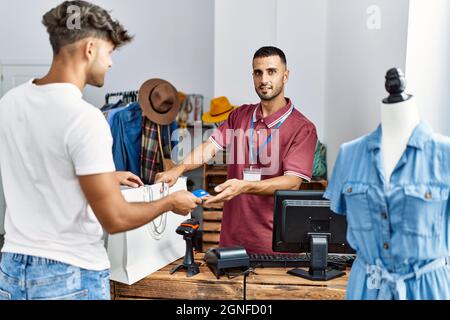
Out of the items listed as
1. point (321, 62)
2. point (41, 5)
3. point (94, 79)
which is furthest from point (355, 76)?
point (41, 5)

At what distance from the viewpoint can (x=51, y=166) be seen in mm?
1182

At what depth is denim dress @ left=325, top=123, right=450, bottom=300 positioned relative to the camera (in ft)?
3.57

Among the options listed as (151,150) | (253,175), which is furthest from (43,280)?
(151,150)

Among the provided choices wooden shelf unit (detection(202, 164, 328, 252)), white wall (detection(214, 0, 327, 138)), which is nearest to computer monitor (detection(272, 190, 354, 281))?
wooden shelf unit (detection(202, 164, 328, 252))

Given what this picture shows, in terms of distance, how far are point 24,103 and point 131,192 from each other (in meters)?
0.65

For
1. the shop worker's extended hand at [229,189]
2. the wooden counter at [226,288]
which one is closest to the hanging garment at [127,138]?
the shop worker's extended hand at [229,189]

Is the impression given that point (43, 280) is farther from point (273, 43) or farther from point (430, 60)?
point (273, 43)

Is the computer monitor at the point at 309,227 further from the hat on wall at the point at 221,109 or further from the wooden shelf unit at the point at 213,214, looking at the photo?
the hat on wall at the point at 221,109

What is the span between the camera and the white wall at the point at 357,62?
2.25 m

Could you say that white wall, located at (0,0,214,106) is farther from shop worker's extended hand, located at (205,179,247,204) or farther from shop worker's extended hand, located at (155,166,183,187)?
shop worker's extended hand, located at (205,179,247,204)

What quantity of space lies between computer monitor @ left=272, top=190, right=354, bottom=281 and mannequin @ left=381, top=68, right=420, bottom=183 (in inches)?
29.1

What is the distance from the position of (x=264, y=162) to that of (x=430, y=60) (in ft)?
3.17

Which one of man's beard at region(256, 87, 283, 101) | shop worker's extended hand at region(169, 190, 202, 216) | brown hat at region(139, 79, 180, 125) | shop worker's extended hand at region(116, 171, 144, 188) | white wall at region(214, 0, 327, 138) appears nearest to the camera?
shop worker's extended hand at region(169, 190, 202, 216)
